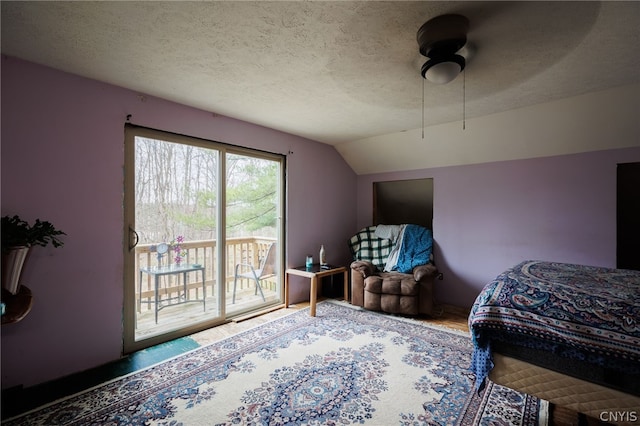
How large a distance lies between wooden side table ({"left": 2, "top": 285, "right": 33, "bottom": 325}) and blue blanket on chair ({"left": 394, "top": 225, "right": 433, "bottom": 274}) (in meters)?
3.60

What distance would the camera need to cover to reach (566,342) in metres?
1.51

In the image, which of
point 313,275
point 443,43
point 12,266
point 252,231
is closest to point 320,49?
point 443,43

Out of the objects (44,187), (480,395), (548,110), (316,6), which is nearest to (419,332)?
(480,395)

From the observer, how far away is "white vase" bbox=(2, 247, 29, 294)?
1747mm

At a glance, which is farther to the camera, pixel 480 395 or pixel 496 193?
pixel 496 193

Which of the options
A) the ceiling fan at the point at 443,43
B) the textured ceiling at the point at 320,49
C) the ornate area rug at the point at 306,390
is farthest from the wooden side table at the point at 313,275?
the ceiling fan at the point at 443,43

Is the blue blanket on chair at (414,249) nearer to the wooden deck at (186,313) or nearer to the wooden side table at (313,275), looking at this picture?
the wooden side table at (313,275)

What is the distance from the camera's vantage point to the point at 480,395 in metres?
2.02

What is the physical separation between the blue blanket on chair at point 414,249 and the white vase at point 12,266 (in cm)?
364

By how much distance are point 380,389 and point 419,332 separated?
115 centimetres

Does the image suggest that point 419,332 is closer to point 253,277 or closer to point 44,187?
point 253,277

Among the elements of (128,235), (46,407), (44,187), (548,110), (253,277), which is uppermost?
(548,110)

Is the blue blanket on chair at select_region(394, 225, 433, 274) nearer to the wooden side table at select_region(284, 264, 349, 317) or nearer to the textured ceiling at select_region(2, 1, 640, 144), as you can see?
the wooden side table at select_region(284, 264, 349, 317)

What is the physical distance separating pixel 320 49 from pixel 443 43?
755 millimetres
